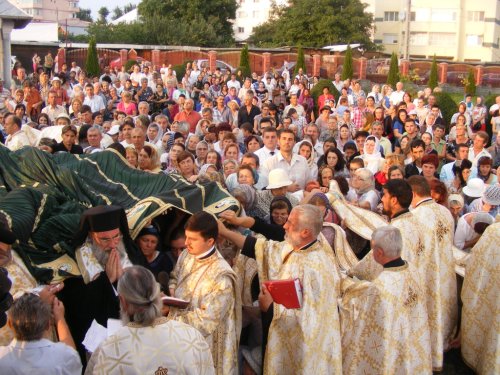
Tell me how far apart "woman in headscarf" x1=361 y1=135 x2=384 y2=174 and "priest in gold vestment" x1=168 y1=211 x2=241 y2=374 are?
529 centimetres

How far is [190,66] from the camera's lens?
2398 cm

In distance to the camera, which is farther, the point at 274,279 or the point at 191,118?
the point at 191,118

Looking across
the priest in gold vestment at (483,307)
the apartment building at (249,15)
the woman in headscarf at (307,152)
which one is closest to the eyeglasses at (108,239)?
the priest in gold vestment at (483,307)

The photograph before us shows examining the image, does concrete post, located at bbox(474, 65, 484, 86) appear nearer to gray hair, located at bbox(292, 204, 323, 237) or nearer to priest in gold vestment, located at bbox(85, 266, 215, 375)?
Result: gray hair, located at bbox(292, 204, 323, 237)

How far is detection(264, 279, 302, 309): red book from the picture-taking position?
15.9ft

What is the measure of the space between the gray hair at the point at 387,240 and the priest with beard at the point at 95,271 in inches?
73.1

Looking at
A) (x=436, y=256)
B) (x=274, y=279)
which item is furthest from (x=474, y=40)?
(x=274, y=279)

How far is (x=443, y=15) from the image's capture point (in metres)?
69.4

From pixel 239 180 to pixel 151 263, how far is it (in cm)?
205

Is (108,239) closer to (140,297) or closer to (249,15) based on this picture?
(140,297)

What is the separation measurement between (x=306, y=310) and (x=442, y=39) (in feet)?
228

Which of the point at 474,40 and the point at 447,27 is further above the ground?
the point at 447,27

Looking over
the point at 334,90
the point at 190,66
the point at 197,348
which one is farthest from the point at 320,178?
the point at 190,66

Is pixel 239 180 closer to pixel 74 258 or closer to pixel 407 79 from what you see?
pixel 74 258
